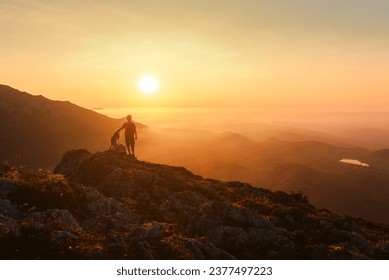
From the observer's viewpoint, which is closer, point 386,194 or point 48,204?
point 48,204

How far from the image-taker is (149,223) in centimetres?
1797

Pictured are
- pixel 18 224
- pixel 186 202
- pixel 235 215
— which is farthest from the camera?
pixel 186 202

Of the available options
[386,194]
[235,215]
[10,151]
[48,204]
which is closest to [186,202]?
[235,215]

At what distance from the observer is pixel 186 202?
75.5 feet

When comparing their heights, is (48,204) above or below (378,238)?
above

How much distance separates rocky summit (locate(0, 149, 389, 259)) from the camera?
14.5 metres

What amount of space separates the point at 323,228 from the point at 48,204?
52.9 feet

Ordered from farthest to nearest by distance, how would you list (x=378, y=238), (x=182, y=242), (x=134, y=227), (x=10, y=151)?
(x=10, y=151)
(x=378, y=238)
(x=134, y=227)
(x=182, y=242)

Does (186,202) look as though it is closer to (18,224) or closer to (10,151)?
(18,224)

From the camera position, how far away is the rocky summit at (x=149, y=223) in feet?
47.5
